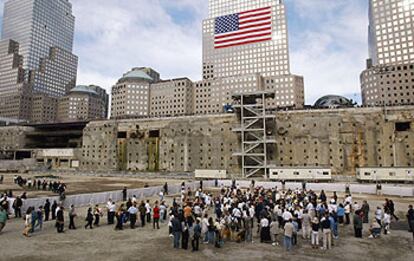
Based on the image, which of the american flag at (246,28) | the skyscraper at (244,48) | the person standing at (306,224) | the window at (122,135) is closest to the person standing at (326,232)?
the person standing at (306,224)

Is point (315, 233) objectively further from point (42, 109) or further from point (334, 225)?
point (42, 109)

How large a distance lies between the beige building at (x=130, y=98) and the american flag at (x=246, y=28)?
70.8m

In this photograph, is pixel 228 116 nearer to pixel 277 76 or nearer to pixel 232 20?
pixel 232 20

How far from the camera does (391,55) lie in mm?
143625

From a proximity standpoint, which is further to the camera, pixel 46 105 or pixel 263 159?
pixel 46 105

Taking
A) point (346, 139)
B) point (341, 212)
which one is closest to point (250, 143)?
point (346, 139)

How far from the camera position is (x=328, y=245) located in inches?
571

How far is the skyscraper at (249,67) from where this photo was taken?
145 m

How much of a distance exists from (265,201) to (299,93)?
448 ft

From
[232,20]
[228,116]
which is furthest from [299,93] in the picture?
[228,116]

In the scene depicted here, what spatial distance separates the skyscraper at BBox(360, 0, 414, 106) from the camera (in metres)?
133

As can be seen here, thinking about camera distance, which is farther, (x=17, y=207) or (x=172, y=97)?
(x=172, y=97)

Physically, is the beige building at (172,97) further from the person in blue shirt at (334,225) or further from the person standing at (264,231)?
the person standing at (264,231)

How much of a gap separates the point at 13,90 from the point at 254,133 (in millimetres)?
190963
